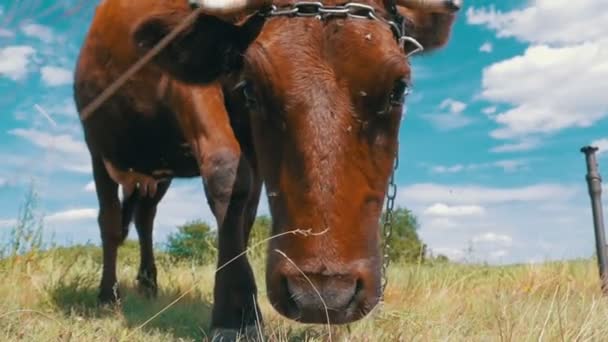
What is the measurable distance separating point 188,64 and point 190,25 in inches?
9.5

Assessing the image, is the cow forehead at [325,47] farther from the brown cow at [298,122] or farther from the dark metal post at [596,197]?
the dark metal post at [596,197]

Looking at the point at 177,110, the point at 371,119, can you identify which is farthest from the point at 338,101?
the point at 177,110

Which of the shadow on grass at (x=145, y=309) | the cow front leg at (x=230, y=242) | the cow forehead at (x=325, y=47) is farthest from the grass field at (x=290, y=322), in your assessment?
→ the cow forehead at (x=325, y=47)

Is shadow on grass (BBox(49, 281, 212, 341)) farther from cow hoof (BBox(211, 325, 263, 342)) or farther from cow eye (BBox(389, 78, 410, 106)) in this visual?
cow eye (BBox(389, 78, 410, 106))

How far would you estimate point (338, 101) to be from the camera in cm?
272

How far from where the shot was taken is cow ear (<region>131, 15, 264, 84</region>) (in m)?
3.43

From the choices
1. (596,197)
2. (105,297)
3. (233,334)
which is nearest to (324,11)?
(233,334)

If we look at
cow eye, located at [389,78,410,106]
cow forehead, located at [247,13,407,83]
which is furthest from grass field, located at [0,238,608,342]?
cow forehead, located at [247,13,407,83]

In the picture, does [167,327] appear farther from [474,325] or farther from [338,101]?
[338,101]

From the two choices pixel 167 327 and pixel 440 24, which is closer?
pixel 440 24

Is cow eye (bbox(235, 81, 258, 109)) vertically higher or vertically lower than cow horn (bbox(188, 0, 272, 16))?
lower

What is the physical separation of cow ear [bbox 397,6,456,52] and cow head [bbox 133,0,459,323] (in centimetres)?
45

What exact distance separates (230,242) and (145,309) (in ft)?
6.01

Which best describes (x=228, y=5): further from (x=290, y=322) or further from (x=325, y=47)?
(x=290, y=322)
